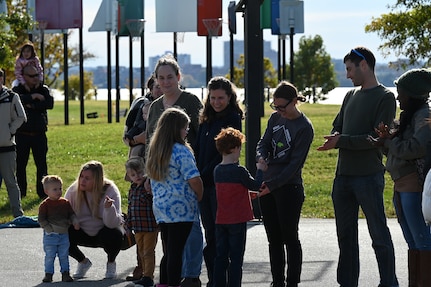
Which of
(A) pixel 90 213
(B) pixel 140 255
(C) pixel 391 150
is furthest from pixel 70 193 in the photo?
(C) pixel 391 150

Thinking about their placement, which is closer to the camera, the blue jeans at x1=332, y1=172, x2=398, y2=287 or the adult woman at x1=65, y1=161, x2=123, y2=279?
the blue jeans at x1=332, y1=172, x2=398, y2=287

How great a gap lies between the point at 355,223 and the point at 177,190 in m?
1.47

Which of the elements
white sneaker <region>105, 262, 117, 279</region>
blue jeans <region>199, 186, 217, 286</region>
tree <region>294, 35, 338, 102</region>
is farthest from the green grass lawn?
tree <region>294, 35, 338, 102</region>

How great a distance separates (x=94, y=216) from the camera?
10.9 metres

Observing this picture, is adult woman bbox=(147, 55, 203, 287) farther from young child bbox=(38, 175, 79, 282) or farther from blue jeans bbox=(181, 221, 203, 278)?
young child bbox=(38, 175, 79, 282)

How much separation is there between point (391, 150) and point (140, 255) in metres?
2.75

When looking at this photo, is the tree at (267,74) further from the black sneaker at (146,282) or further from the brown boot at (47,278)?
the black sneaker at (146,282)

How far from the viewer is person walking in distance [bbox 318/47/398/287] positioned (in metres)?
9.09

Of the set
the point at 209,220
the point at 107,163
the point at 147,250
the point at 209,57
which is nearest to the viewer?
the point at 209,220

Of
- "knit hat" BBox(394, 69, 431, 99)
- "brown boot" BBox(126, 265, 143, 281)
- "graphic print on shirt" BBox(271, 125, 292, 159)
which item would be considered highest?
"knit hat" BBox(394, 69, 431, 99)

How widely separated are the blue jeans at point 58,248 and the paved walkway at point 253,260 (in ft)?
0.58

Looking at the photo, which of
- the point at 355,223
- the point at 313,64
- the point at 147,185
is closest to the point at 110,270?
the point at 147,185

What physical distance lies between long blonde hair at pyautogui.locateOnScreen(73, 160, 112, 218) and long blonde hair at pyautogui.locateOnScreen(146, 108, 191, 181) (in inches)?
69.2

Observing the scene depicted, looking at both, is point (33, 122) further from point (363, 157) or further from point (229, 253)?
point (363, 157)
